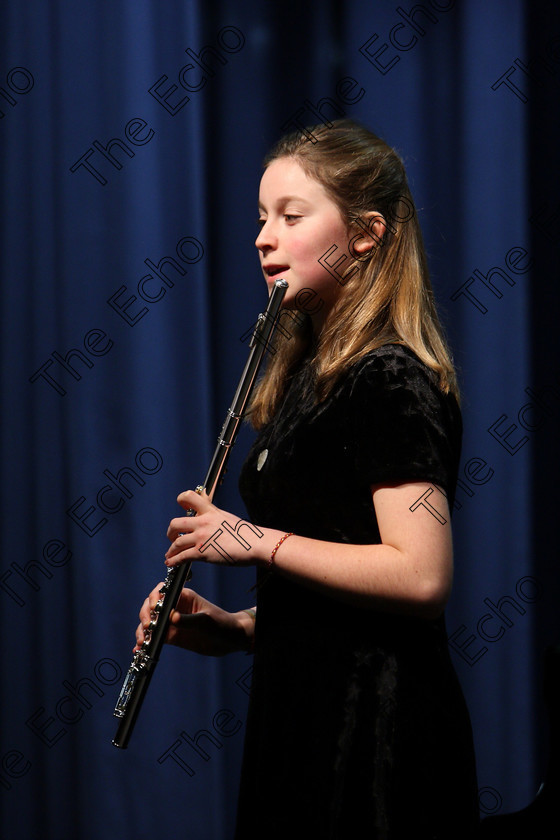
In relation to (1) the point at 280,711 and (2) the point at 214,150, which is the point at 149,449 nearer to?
(2) the point at 214,150

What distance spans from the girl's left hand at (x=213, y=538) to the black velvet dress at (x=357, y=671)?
7 cm

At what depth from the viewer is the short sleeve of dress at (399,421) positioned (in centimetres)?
73

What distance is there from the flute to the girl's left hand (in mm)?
60

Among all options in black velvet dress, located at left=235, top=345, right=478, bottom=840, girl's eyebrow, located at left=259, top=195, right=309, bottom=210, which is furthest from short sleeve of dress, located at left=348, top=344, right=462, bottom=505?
girl's eyebrow, located at left=259, top=195, right=309, bottom=210

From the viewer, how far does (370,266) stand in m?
0.89

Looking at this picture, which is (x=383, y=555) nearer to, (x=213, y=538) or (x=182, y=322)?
Result: (x=213, y=538)

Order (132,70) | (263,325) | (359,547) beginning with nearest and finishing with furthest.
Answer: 1. (359,547)
2. (263,325)
3. (132,70)

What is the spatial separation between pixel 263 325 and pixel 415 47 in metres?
1.00

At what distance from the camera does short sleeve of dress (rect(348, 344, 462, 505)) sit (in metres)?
0.73

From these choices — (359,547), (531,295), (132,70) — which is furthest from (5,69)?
(359,547)

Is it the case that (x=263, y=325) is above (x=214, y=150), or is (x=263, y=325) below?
below

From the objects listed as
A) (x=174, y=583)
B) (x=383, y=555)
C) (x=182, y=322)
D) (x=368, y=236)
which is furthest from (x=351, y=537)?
(x=182, y=322)

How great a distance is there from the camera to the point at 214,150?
1611 mm

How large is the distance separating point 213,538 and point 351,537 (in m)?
0.14
